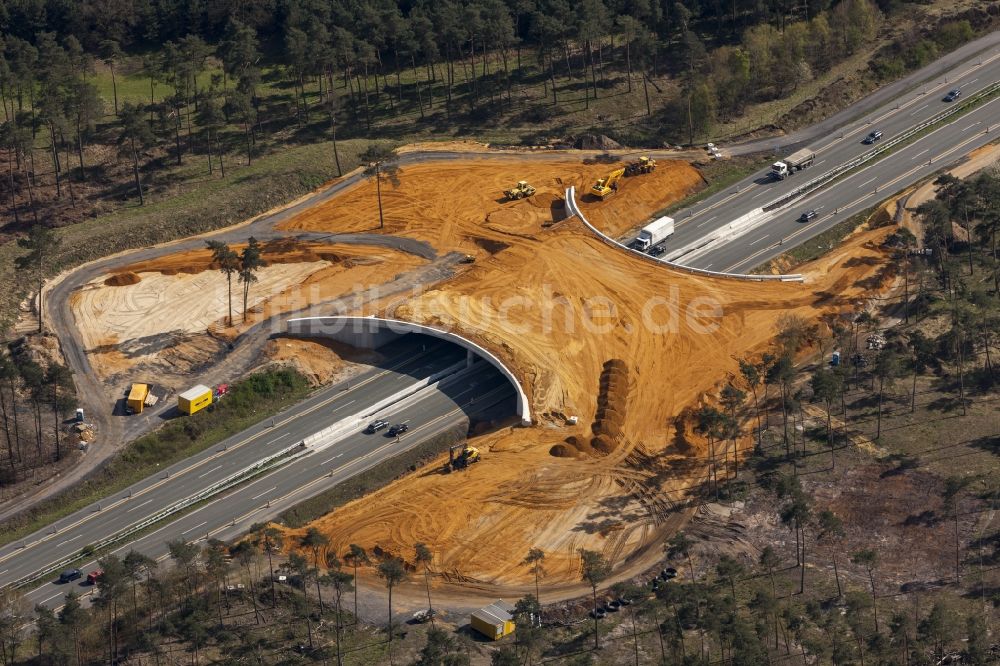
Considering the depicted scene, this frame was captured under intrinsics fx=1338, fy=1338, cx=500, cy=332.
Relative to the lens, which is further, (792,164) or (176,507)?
(792,164)

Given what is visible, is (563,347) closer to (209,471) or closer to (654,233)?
(654,233)

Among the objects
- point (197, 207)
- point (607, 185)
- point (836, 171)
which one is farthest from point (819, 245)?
point (197, 207)

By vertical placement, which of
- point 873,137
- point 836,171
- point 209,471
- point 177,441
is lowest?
point 209,471

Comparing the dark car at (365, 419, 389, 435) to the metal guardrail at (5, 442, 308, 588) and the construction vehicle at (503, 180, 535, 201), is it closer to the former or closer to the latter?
the metal guardrail at (5, 442, 308, 588)

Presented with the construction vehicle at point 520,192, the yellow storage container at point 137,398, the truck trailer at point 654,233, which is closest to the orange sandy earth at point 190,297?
the yellow storage container at point 137,398

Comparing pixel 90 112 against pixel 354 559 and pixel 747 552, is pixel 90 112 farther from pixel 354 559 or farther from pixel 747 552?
pixel 747 552

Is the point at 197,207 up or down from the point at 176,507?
up

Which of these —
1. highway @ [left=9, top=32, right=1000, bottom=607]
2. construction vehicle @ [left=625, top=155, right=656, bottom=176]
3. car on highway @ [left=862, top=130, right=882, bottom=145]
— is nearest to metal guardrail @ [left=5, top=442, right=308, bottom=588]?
highway @ [left=9, top=32, right=1000, bottom=607]
